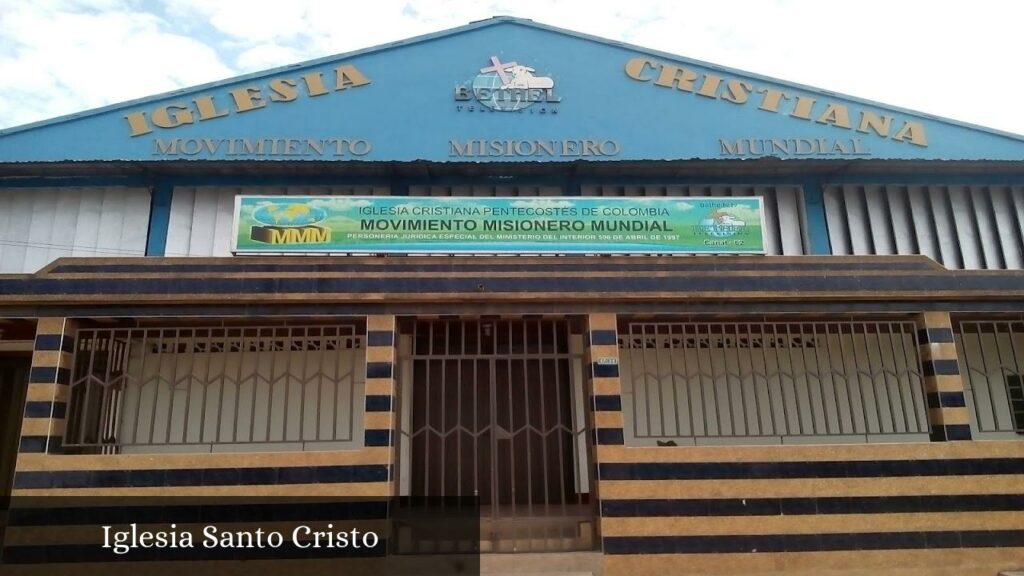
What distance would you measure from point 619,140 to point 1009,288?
5299 millimetres

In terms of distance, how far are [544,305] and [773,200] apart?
4925mm

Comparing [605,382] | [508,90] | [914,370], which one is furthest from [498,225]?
[914,370]

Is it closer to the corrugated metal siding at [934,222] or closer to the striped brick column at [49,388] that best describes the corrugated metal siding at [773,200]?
the corrugated metal siding at [934,222]

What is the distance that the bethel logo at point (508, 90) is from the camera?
10.1m

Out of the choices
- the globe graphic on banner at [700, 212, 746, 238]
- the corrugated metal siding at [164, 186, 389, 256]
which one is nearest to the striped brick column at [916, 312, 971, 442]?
the globe graphic on banner at [700, 212, 746, 238]

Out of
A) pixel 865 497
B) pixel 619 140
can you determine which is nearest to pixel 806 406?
pixel 865 497

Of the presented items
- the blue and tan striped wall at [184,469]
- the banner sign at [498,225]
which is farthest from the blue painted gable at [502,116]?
the blue and tan striped wall at [184,469]

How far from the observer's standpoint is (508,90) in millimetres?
10148

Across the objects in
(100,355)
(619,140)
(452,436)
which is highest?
(619,140)

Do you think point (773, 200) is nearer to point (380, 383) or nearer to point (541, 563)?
point (541, 563)

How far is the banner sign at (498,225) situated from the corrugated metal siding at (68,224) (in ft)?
10.9

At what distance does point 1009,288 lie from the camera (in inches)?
281

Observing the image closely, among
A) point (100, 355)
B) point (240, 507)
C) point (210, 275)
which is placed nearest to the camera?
point (240, 507)

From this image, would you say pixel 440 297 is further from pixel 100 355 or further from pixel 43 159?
pixel 43 159
